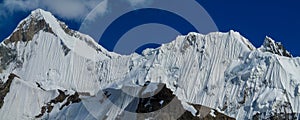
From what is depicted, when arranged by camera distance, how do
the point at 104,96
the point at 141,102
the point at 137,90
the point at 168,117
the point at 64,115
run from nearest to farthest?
the point at 168,117 < the point at 141,102 < the point at 137,90 < the point at 104,96 < the point at 64,115

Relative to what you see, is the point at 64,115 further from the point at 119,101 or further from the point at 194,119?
the point at 194,119

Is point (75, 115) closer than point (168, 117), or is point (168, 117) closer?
point (168, 117)

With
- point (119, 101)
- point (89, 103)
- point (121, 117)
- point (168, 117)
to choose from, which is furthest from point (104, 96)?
point (168, 117)

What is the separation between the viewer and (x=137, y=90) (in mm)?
136750

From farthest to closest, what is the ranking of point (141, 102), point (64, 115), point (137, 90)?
point (64, 115) < point (137, 90) < point (141, 102)

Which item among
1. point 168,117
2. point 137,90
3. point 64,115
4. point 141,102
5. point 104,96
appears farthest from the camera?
point 64,115

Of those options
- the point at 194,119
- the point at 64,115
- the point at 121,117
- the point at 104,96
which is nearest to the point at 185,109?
the point at 194,119

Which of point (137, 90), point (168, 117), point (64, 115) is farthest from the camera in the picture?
point (64, 115)

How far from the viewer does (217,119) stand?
429ft

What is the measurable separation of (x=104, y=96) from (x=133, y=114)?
2977 centimetres

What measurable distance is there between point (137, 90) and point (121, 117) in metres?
11.9

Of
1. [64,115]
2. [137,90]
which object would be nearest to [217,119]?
[137,90]

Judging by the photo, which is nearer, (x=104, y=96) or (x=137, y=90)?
(x=137, y=90)

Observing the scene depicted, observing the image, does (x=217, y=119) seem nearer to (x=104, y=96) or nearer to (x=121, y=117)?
(x=121, y=117)
